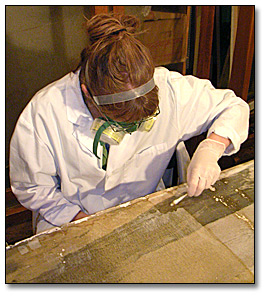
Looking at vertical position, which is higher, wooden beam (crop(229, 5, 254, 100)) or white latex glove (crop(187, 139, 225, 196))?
wooden beam (crop(229, 5, 254, 100))

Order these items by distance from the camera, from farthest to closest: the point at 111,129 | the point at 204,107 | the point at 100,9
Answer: the point at 100,9 < the point at 204,107 < the point at 111,129

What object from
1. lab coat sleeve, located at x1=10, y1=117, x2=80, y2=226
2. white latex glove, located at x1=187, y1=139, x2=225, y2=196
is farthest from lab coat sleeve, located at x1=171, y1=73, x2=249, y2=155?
lab coat sleeve, located at x1=10, y1=117, x2=80, y2=226

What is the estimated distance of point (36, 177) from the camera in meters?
1.37

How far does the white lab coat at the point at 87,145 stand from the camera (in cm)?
133

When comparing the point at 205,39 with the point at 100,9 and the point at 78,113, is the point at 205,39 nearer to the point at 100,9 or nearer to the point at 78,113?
the point at 100,9

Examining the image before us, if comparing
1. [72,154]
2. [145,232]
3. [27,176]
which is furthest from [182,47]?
[145,232]

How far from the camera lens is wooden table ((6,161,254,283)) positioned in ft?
2.97

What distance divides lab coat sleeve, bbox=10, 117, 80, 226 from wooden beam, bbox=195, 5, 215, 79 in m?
1.44

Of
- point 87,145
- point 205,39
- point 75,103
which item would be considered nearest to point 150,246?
point 87,145

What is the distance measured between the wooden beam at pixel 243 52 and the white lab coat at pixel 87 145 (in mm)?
809

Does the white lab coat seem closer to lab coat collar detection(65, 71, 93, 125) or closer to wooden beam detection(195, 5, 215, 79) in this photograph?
lab coat collar detection(65, 71, 93, 125)

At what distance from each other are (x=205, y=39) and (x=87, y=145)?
1.37m

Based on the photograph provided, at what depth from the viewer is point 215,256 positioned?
0.96 metres

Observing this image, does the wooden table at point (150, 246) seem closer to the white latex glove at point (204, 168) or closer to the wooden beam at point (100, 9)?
the white latex glove at point (204, 168)
